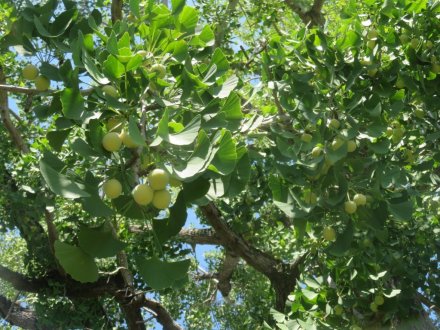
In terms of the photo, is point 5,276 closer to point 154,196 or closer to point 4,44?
point 4,44

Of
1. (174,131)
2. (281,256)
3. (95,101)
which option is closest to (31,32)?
(95,101)

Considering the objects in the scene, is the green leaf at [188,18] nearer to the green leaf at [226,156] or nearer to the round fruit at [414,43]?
the green leaf at [226,156]

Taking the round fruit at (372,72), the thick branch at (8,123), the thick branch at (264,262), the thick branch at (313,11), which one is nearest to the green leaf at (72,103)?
the round fruit at (372,72)

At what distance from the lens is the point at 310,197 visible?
2.28 m

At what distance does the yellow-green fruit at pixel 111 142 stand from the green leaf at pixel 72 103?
0.10 meters

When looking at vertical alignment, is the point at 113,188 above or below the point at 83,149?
below

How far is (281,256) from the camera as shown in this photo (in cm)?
486

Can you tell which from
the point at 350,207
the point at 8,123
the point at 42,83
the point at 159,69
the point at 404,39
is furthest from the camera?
the point at 8,123

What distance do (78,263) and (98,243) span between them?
7 centimetres

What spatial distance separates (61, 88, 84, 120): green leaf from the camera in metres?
1.58

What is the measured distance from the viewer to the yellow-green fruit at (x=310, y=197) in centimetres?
227

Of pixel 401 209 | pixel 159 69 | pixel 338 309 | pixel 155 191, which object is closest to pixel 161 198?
pixel 155 191

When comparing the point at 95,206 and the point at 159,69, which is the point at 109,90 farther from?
the point at 95,206

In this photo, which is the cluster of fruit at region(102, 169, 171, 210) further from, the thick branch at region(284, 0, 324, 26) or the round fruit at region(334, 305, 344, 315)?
the thick branch at region(284, 0, 324, 26)
